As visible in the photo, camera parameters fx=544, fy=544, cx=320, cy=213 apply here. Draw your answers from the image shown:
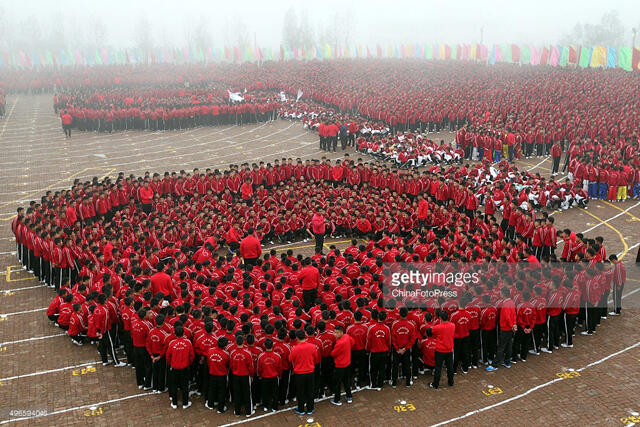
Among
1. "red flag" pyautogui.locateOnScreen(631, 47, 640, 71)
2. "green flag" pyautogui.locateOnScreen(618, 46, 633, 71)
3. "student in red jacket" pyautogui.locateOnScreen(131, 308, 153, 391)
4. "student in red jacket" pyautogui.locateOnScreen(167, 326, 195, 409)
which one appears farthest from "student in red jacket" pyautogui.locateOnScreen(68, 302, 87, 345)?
"green flag" pyautogui.locateOnScreen(618, 46, 633, 71)

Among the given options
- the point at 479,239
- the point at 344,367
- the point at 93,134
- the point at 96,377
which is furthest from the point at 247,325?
the point at 93,134

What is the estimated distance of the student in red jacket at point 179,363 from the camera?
9641 mm

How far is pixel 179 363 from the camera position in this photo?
381 inches

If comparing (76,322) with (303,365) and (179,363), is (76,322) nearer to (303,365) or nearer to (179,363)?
(179,363)

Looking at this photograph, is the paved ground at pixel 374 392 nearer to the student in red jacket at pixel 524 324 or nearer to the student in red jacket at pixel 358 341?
the student in red jacket at pixel 524 324

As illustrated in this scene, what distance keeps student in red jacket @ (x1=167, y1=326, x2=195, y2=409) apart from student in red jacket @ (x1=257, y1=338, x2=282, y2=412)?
4.31ft

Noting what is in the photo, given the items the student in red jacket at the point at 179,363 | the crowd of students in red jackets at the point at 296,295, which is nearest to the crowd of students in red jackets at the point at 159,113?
the crowd of students in red jackets at the point at 296,295

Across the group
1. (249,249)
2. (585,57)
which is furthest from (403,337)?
(585,57)

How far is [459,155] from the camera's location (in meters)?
28.0
